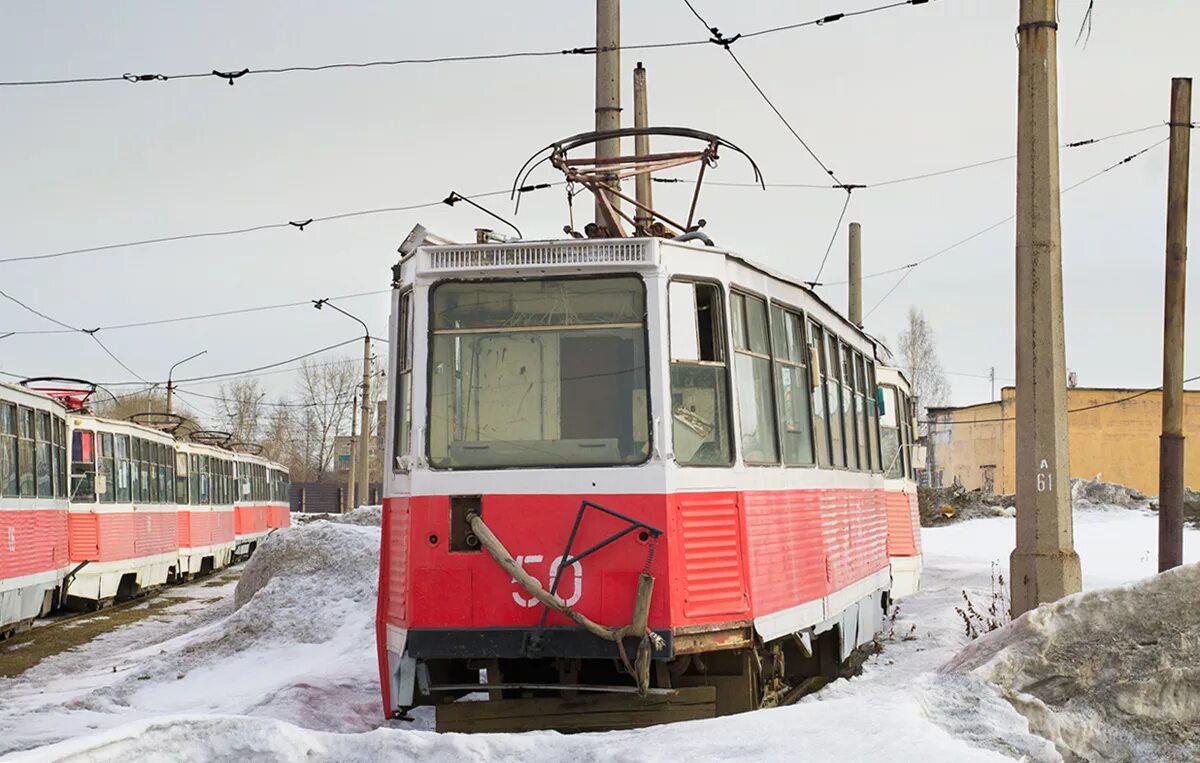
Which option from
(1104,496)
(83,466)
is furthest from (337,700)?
(1104,496)

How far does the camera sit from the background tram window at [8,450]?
53.5 ft

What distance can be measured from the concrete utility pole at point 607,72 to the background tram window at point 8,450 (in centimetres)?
685

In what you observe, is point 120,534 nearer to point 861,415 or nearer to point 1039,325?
point 861,415

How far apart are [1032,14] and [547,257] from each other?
16.9ft

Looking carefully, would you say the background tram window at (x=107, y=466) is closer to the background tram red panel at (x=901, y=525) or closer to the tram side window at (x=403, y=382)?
the background tram red panel at (x=901, y=525)

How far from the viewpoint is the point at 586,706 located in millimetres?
8305

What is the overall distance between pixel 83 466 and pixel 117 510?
5.19ft

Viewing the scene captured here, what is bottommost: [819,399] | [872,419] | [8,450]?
[8,450]

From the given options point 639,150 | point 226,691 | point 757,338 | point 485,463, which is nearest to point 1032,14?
point 757,338

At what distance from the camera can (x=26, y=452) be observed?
56.9 ft

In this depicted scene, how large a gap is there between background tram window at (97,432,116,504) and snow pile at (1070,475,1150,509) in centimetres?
2946

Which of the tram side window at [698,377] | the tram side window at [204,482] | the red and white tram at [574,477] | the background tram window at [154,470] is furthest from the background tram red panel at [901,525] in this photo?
the tram side window at [204,482]

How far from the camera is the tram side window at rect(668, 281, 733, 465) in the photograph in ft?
27.4

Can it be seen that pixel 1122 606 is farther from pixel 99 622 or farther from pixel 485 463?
pixel 99 622
